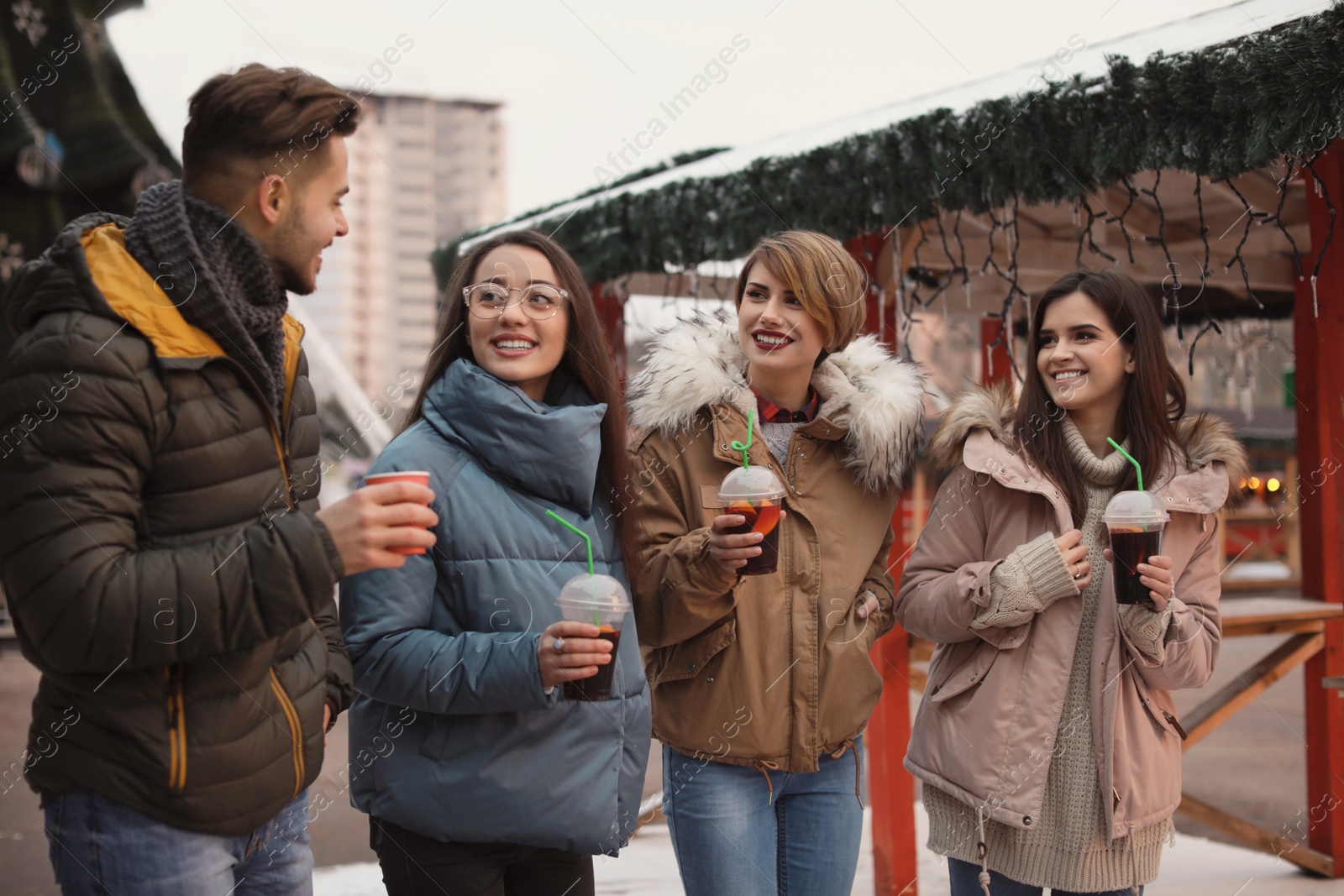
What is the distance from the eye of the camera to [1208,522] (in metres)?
2.51

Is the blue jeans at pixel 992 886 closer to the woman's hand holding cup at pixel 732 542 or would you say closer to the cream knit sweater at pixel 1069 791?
the cream knit sweater at pixel 1069 791

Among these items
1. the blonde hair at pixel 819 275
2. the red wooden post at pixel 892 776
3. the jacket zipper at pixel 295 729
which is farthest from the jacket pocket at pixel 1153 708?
the jacket zipper at pixel 295 729

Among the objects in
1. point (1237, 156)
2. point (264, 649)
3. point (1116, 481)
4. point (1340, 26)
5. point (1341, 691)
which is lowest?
point (1341, 691)

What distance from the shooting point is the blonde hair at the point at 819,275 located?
245 centimetres

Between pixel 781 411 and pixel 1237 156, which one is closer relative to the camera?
pixel 781 411

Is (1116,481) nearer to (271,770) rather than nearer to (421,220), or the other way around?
(271,770)

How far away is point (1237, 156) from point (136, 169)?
8831mm

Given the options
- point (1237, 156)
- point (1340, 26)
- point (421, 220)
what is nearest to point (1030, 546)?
point (1237, 156)

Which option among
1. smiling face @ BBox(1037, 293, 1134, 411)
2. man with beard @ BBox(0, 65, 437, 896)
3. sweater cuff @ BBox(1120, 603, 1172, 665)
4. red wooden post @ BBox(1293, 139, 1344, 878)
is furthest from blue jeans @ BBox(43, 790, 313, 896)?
red wooden post @ BBox(1293, 139, 1344, 878)

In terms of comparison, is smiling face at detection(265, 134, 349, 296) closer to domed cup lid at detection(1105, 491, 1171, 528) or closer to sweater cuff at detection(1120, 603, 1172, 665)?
domed cup lid at detection(1105, 491, 1171, 528)

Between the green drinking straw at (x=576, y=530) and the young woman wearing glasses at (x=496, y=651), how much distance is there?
0.07ft

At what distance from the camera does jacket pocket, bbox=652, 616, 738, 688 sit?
2.39 meters

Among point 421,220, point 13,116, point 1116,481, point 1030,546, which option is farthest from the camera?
point 421,220

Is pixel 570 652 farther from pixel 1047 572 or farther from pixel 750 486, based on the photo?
pixel 1047 572
